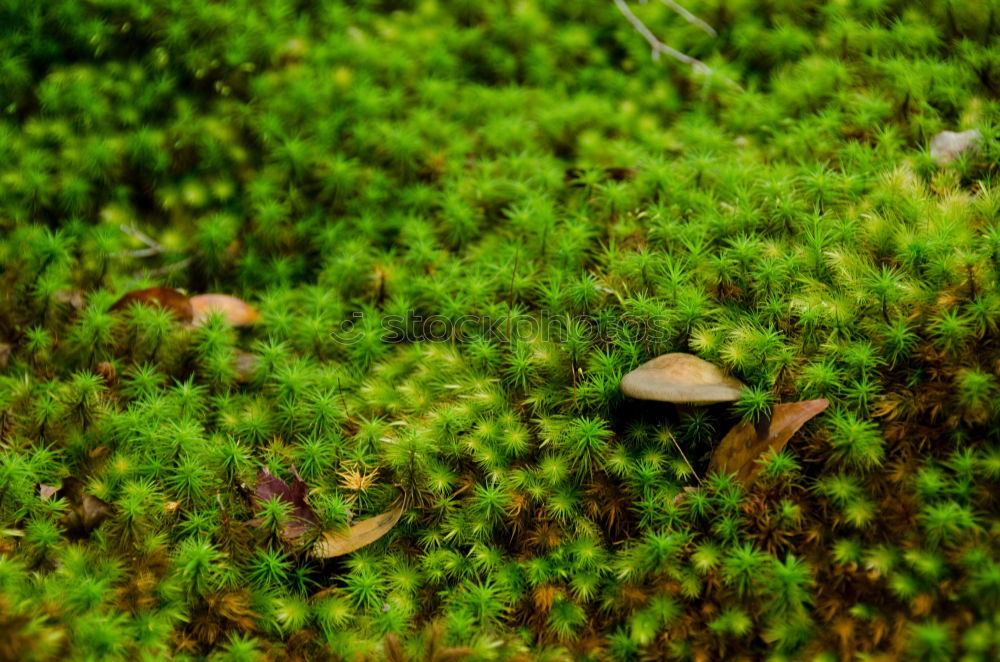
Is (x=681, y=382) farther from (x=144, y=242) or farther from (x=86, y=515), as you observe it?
(x=144, y=242)

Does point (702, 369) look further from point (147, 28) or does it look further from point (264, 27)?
point (147, 28)

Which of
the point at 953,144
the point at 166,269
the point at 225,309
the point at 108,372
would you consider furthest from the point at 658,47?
the point at 108,372

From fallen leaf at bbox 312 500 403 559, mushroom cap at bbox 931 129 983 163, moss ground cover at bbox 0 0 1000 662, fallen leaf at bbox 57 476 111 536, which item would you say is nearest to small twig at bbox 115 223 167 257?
moss ground cover at bbox 0 0 1000 662

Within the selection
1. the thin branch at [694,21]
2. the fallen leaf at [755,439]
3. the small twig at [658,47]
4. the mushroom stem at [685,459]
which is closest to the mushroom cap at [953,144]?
the small twig at [658,47]

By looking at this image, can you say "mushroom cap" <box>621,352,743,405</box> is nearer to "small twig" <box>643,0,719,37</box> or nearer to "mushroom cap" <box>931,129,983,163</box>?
"mushroom cap" <box>931,129,983,163</box>

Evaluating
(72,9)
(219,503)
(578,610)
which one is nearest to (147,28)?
(72,9)

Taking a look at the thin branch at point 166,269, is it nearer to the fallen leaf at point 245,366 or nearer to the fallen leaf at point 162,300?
the fallen leaf at point 162,300
